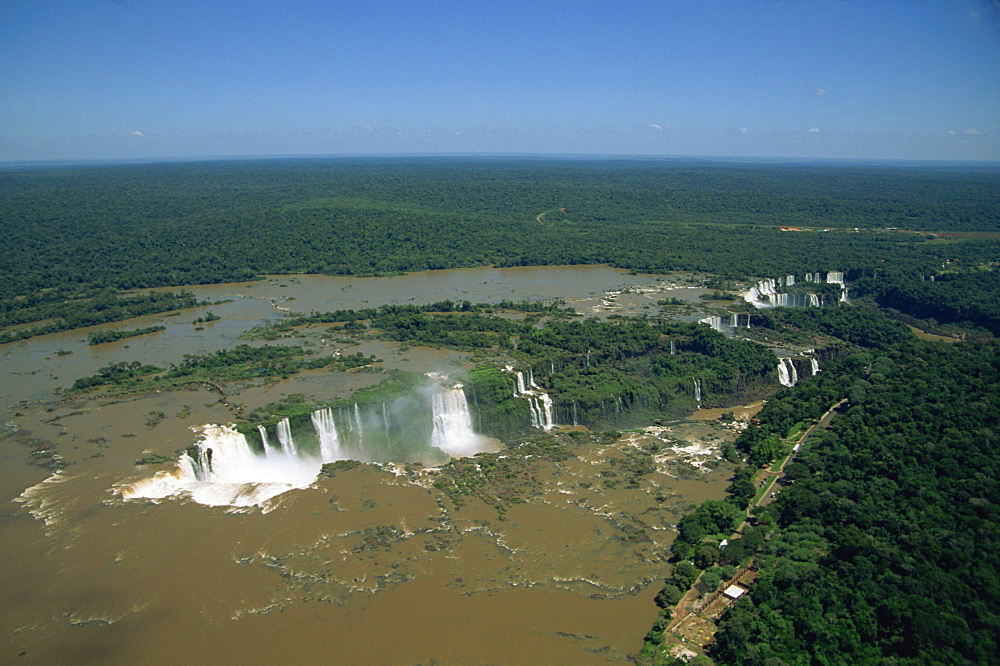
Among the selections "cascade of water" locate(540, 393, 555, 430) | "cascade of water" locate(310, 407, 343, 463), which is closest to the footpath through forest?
"cascade of water" locate(540, 393, 555, 430)

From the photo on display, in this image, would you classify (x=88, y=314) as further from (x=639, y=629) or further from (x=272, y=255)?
(x=639, y=629)

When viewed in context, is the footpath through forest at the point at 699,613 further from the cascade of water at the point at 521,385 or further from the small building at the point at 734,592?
the cascade of water at the point at 521,385

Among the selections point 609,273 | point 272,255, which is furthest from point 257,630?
point 272,255

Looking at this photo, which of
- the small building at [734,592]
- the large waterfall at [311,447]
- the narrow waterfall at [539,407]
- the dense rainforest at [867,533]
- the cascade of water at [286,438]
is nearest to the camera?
the dense rainforest at [867,533]

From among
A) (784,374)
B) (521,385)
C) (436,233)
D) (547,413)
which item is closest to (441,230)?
(436,233)

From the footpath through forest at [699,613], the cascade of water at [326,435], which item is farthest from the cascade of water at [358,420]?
the footpath through forest at [699,613]

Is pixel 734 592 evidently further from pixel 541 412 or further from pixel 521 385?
pixel 521 385

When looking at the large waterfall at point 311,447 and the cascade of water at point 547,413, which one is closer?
the large waterfall at point 311,447
